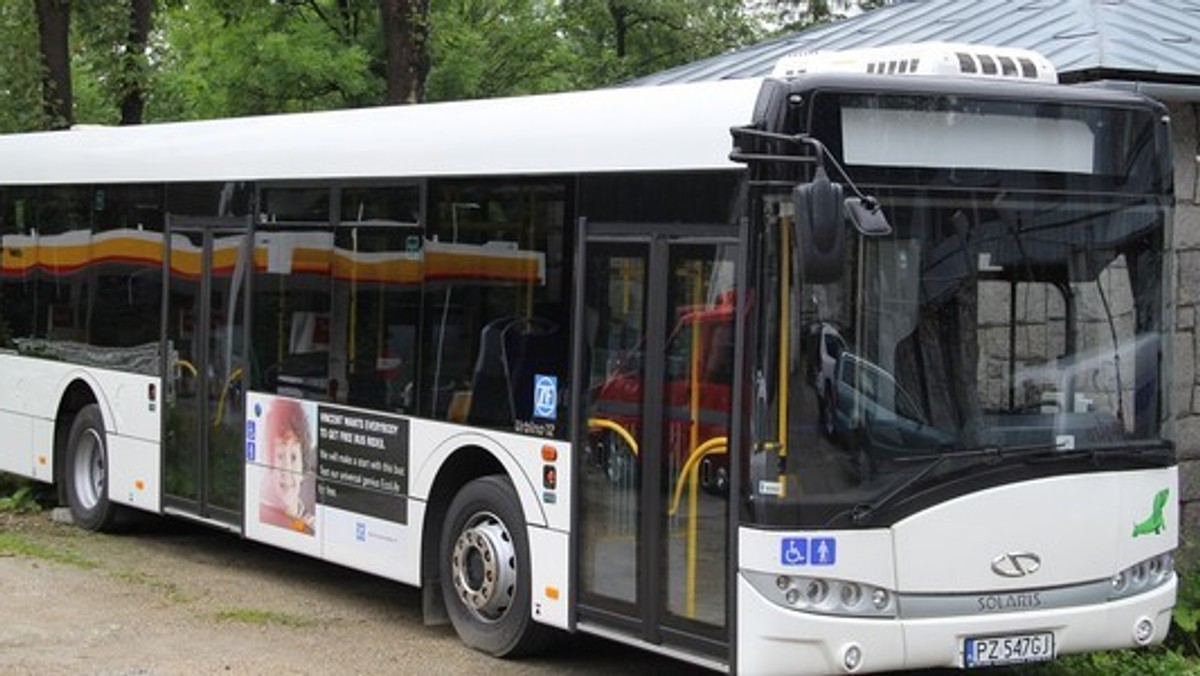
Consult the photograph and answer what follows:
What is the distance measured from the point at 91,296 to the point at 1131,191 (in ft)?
26.8

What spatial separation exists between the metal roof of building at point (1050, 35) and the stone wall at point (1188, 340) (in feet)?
1.83

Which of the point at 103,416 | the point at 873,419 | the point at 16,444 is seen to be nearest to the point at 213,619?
the point at 103,416

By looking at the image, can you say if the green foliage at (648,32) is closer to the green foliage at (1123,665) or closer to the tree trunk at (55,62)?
the tree trunk at (55,62)

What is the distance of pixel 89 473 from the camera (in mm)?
14516

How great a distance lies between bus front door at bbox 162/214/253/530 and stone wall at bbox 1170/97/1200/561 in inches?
221

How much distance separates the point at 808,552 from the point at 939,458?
2.26 ft

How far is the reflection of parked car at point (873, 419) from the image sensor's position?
788 cm

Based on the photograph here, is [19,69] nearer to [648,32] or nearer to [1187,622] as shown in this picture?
[1187,622]

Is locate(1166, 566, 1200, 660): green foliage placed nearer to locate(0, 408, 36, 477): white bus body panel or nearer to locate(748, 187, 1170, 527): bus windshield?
locate(748, 187, 1170, 527): bus windshield

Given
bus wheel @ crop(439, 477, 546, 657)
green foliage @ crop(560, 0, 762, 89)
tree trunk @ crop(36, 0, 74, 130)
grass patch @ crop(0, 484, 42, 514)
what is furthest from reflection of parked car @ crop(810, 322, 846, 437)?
green foliage @ crop(560, 0, 762, 89)

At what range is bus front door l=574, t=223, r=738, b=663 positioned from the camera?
8.21 metres

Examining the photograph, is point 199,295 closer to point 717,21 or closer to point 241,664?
point 241,664

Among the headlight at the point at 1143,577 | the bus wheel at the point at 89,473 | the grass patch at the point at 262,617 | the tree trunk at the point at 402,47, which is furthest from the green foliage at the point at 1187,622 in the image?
the tree trunk at the point at 402,47

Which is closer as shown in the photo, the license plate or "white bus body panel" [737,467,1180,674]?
"white bus body panel" [737,467,1180,674]
